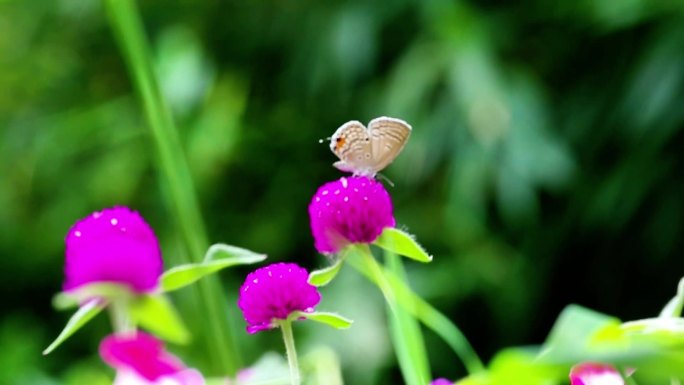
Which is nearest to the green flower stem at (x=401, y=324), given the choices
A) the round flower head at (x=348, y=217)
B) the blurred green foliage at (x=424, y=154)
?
the round flower head at (x=348, y=217)

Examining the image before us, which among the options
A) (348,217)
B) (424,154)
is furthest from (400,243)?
(424,154)

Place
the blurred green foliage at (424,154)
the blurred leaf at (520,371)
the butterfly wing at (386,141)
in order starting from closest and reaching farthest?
the blurred leaf at (520,371) < the butterfly wing at (386,141) < the blurred green foliage at (424,154)

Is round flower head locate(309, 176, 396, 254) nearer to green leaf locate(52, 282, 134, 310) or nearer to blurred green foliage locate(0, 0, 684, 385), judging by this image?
green leaf locate(52, 282, 134, 310)

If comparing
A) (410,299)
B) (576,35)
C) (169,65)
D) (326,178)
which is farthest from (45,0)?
(410,299)

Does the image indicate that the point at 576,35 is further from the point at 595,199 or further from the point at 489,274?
the point at 489,274

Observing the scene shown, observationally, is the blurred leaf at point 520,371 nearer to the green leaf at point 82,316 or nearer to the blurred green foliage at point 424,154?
the green leaf at point 82,316

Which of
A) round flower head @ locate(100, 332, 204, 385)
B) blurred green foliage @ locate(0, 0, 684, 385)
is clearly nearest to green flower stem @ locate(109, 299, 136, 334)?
round flower head @ locate(100, 332, 204, 385)
